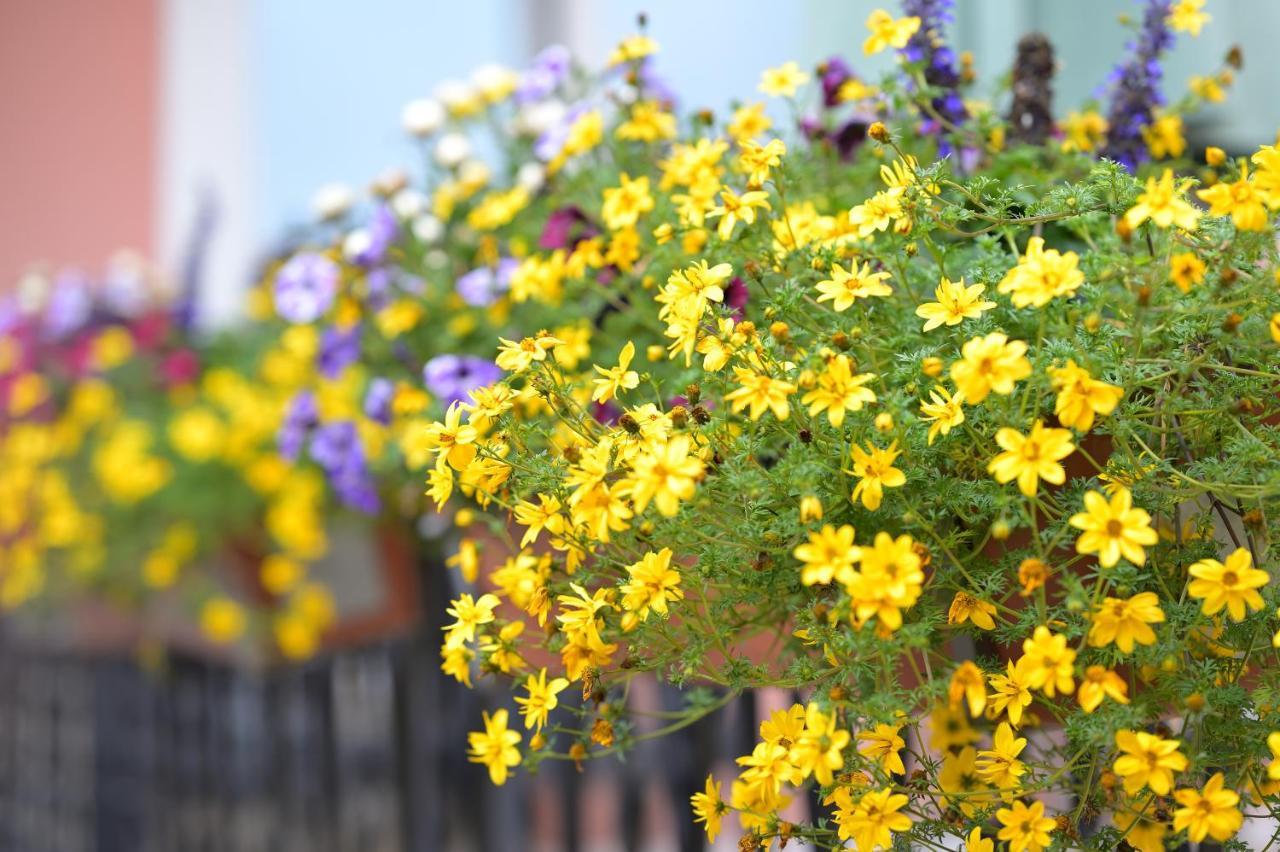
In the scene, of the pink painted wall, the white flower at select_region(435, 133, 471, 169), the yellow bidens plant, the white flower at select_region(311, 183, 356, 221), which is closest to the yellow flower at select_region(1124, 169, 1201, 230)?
the yellow bidens plant

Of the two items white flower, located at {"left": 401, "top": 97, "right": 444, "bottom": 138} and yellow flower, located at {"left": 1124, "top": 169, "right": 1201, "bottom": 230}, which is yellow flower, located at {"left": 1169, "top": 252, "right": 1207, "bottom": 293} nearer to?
yellow flower, located at {"left": 1124, "top": 169, "right": 1201, "bottom": 230}

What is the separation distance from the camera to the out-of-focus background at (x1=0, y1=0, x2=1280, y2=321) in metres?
1.88

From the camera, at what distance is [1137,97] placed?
972 mm

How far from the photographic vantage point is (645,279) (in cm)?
90

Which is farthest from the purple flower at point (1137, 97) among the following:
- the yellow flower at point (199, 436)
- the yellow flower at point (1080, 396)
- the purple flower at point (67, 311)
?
the purple flower at point (67, 311)

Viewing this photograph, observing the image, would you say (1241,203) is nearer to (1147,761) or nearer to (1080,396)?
(1080,396)

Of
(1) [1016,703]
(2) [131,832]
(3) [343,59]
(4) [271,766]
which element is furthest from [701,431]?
(3) [343,59]

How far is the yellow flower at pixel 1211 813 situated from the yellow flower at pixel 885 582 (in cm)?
16

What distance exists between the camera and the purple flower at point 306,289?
125 centimetres

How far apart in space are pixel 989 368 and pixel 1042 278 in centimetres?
6

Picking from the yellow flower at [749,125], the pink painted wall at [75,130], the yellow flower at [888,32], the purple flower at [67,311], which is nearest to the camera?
the yellow flower at [888,32]

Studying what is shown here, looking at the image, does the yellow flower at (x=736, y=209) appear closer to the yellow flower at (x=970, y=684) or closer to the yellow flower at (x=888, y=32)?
the yellow flower at (x=888, y=32)

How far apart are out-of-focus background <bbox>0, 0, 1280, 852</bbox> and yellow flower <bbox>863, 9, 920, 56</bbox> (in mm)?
316

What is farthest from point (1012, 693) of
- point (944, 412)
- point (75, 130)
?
point (75, 130)
